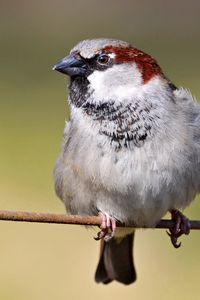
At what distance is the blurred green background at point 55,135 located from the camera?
4.28 m

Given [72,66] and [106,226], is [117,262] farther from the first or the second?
[72,66]

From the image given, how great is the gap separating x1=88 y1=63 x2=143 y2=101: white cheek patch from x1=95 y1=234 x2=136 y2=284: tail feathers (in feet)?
2.34

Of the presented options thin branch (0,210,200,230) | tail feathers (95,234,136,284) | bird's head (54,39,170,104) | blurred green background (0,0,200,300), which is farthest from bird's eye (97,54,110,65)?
blurred green background (0,0,200,300)

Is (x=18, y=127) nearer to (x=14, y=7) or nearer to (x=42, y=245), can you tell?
(x=42, y=245)

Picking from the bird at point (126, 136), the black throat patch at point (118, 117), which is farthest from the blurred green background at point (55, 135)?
the black throat patch at point (118, 117)

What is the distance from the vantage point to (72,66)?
321cm

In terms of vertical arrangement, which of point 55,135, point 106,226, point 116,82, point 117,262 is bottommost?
point 117,262

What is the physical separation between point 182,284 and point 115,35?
12.9 ft

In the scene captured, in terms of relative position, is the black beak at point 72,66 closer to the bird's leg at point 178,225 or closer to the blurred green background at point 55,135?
the bird's leg at point 178,225

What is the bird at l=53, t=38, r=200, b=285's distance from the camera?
3172 millimetres

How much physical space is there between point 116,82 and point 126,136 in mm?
182

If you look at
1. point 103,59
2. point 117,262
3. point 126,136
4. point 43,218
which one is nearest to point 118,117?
point 126,136

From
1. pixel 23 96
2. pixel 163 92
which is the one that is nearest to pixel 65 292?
pixel 163 92

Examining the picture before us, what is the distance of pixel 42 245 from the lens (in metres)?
4.55
